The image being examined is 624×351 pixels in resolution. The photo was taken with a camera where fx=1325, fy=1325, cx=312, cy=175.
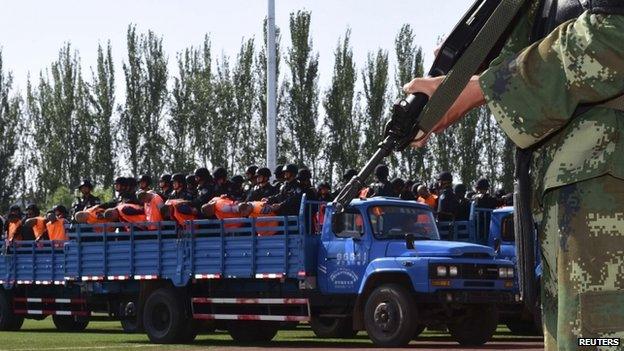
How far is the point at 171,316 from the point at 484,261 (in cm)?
458

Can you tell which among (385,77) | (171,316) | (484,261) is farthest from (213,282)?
(385,77)

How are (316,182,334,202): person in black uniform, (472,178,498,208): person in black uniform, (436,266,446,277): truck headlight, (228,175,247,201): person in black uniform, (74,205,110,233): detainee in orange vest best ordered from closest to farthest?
(436,266,446,277): truck headlight < (316,182,334,202): person in black uniform < (228,175,247,201): person in black uniform < (472,178,498,208): person in black uniform < (74,205,110,233): detainee in orange vest

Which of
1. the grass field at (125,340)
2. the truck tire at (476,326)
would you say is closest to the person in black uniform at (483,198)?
the grass field at (125,340)

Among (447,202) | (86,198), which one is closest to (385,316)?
(447,202)

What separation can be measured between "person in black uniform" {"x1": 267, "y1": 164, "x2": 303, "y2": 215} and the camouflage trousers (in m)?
15.3

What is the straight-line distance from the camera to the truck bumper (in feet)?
54.4

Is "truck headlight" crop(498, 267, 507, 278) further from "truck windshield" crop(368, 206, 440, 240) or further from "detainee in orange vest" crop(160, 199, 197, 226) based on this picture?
"detainee in orange vest" crop(160, 199, 197, 226)

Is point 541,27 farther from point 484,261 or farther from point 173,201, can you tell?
point 173,201

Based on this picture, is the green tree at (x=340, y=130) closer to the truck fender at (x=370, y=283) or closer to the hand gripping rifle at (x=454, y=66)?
the truck fender at (x=370, y=283)

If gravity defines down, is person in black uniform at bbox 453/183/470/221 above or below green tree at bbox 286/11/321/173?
below

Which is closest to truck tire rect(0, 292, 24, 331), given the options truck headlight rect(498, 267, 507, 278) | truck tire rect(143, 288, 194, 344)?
truck tire rect(143, 288, 194, 344)

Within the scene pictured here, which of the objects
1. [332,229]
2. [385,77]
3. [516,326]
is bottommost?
[516,326]

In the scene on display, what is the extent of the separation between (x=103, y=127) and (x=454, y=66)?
168 ft

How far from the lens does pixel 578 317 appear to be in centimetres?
254
